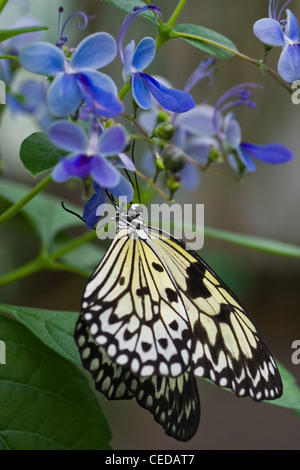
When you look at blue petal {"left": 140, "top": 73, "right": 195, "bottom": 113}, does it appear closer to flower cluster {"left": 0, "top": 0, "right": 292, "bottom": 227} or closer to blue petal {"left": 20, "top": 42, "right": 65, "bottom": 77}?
flower cluster {"left": 0, "top": 0, "right": 292, "bottom": 227}

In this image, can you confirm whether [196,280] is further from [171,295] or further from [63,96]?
[63,96]

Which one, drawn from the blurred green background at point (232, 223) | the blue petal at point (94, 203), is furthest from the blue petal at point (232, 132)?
the blurred green background at point (232, 223)

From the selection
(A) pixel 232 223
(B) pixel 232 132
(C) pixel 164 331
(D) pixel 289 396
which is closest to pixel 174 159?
(B) pixel 232 132

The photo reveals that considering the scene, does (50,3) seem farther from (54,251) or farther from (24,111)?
(54,251)

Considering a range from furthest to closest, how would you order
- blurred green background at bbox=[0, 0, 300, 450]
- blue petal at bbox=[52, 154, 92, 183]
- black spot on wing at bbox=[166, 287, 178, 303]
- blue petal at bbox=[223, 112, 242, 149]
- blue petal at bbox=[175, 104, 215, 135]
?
blurred green background at bbox=[0, 0, 300, 450]
blue petal at bbox=[175, 104, 215, 135]
blue petal at bbox=[223, 112, 242, 149]
black spot on wing at bbox=[166, 287, 178, 303]
blue petal at bbox=[52, 154, 92, 183]

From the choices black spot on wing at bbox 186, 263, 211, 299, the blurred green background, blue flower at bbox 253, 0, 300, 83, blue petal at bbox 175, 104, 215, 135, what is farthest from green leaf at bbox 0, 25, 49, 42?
the blurred green background

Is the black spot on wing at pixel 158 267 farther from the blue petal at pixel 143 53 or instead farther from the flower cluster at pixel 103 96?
the blue petal at pixel 143 53
